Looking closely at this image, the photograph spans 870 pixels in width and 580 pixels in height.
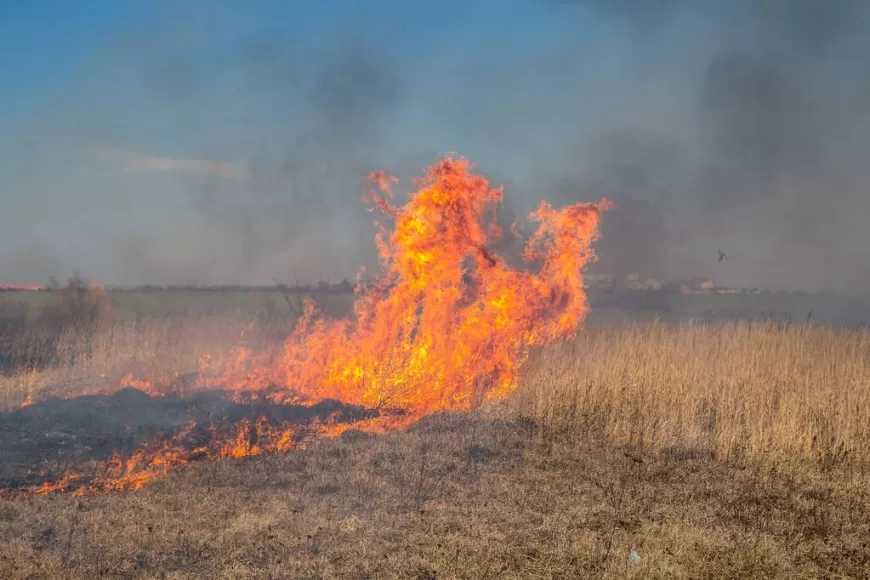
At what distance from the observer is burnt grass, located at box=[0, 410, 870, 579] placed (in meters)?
5.85

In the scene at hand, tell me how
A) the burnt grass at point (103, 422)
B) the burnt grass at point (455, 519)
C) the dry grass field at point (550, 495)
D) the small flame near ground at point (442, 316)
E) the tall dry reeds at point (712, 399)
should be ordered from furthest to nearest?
the small flame near ground at point (442, 316)
the tall dry reeds at point (712, 399)
the burnt grass at point (103, 422)
the dry grass field at point (550, 495)
the burnt grass at point (455, 519)

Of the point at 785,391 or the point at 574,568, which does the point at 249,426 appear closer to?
the point at 574,568

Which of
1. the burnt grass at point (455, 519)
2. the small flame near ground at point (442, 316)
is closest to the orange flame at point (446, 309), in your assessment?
the small flame near ground at point (442, 316)

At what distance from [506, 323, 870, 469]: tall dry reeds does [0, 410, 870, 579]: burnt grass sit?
0.48 m

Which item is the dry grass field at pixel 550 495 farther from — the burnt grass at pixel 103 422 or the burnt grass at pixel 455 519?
the burnt grass at pixel 103 422

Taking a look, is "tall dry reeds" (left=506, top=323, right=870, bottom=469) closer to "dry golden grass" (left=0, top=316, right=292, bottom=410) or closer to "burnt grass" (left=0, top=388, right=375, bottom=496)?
"burnt grass" (left=0, top=388, right=375, bottom=496)

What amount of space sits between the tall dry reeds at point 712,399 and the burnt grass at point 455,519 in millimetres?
481

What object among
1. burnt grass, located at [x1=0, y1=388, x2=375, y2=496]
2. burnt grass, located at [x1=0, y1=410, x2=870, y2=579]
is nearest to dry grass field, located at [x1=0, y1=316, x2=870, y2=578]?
burnt grass, located at [x1=0, y1=410, x2=870, y2=579]

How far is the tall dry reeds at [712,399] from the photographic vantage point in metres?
9.77

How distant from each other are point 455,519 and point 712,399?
22.2 ft

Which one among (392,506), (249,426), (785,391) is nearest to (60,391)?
(249,426)

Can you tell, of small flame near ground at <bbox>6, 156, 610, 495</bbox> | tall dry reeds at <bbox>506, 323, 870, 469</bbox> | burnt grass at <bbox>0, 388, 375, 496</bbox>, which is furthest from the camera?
small flame near ground at <bbox>6, 156, 610, 495</bbox>

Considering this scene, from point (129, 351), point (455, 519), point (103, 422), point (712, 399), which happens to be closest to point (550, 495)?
point (455, 519)

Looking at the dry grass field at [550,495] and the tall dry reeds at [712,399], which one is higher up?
the tall dry reeds at [712,399]
